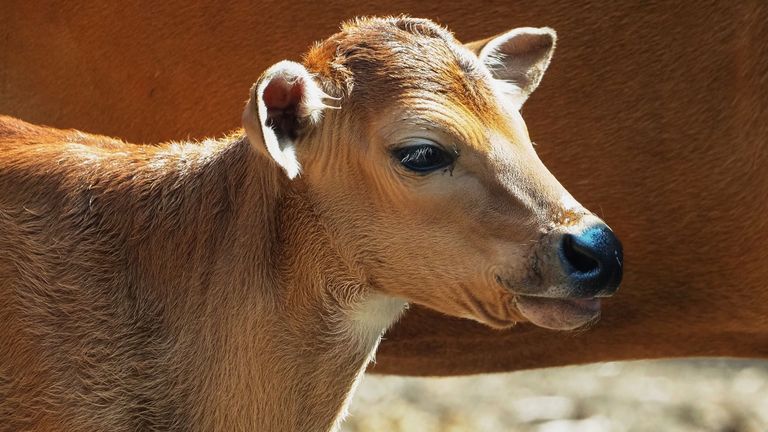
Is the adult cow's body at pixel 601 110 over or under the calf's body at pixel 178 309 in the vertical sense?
over

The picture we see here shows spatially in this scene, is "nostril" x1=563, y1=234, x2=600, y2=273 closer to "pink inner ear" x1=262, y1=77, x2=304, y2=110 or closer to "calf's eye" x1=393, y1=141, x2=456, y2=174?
"calf's eye" x1=393, y1=141, x2=456, y2=174

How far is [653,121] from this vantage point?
5832 mm

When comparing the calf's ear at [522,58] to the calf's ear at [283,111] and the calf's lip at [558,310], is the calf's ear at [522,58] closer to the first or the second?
the calf's ear at [283,111]

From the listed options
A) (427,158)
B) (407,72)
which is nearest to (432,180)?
(427,158)

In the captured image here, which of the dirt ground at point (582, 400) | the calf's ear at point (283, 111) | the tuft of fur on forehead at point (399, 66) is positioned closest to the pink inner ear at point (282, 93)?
the calf's ear at point (283, 111)

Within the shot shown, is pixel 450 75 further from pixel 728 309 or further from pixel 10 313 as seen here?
pixel 728 309

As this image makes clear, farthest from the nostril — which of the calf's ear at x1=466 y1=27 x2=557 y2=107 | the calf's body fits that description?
the calf's ear at x1=466 y1=27 x2=557 y2=107

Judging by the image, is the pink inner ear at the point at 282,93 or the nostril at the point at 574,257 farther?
the pink inner ear at the point at 282,93

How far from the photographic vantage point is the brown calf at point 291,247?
4.36 metres

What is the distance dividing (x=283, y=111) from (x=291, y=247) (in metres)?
0.49

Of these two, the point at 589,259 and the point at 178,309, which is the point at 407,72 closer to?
the point at 589,259

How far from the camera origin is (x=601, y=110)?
5859mm

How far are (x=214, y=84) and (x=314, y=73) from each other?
1.60 meters

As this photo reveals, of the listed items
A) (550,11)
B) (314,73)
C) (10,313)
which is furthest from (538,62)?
(10,313)
